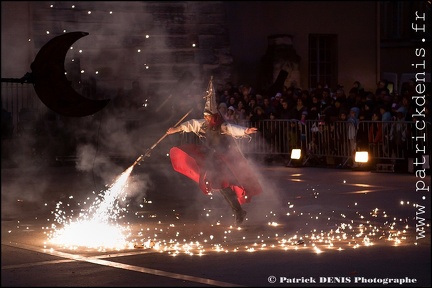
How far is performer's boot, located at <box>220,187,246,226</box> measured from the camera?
44.4 ft

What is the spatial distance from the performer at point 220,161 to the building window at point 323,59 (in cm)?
1782

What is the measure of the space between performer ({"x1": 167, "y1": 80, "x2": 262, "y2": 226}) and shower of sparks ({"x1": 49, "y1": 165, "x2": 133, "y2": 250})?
1025 mm

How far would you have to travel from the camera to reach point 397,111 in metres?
19.9

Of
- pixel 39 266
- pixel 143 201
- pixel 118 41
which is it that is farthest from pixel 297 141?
pixel 39 266

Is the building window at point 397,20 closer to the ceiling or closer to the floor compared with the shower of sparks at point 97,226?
closer to the ceiling

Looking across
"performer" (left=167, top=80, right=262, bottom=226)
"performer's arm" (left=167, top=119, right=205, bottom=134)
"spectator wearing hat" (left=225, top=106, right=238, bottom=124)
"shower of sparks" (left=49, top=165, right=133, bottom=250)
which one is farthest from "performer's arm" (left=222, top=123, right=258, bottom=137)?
"spectator wearing hat" (left=225, top=106, right=238, bottom=124)

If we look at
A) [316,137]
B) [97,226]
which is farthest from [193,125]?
[316,137]

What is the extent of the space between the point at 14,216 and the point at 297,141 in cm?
877

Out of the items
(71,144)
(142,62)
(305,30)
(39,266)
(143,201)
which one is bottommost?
(39,266)

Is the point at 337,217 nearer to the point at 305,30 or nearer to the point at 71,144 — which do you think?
the point at 71,144

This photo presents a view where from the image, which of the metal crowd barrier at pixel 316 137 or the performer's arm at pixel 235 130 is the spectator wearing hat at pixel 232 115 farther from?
the performer's arm at pixel 235 130

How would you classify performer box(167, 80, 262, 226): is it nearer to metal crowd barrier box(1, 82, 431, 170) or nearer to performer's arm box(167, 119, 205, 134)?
performer's arm box(167, 119, 205, 134)

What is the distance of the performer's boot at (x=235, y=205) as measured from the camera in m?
13.5

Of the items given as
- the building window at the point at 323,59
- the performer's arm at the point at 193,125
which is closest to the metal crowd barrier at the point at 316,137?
the performer's arm at the point at 193,125
